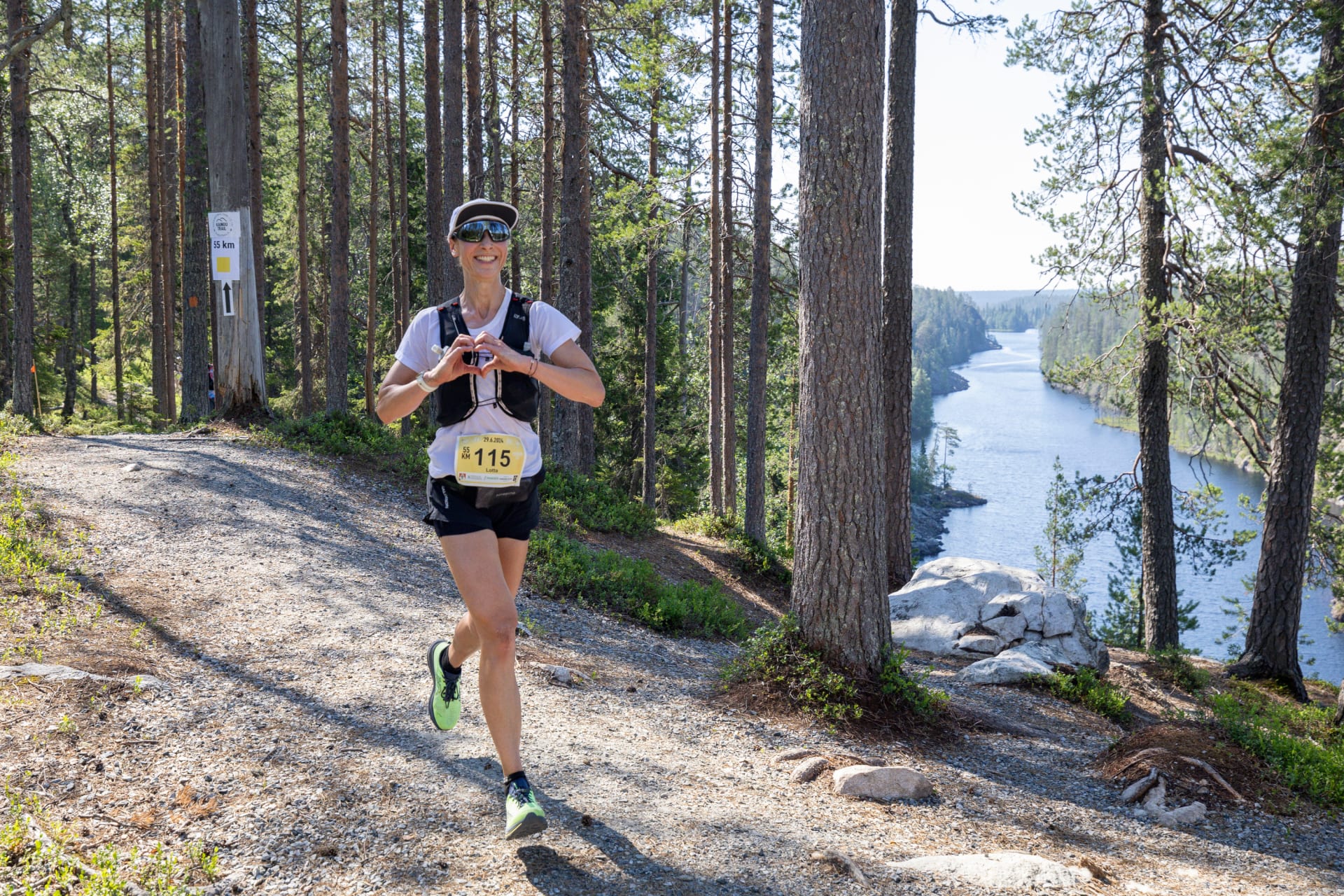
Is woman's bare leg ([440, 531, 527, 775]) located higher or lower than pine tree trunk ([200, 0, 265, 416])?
lower

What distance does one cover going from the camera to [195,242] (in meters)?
14.2

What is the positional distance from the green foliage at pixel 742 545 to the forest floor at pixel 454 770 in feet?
19.7

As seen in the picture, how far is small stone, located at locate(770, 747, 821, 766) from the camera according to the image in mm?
4785

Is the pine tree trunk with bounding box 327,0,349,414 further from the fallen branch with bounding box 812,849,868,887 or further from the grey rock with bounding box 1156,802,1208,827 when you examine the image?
the grey rock with bounding box 1156,802,1208,827

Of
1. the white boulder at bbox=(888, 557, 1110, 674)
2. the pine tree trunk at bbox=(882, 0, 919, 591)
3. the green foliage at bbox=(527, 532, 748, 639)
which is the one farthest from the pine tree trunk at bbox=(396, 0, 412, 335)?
the white boulder at bbox=(888, 557, 1110, 674)

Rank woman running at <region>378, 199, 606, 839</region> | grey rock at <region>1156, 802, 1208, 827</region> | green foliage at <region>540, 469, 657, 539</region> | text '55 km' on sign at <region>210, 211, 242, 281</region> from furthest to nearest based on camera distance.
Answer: green foliage at <region>540, 469, 657, 539</region> → text '55 km' on sign at <region>210, 211, 242, 281</region> → grey rock at <region>1156, 802, 1208, 827</region> → woman running at <region>378, 199, 606, 839</region>

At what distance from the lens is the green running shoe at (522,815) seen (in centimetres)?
319

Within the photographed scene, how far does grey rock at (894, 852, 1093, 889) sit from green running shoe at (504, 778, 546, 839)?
143 cm

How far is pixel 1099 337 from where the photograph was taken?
13162 cm

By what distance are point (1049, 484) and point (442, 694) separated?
75.8 m

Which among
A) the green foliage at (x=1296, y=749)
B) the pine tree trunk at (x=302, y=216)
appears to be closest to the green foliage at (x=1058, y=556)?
the green foliage at (x=1296, y=749)

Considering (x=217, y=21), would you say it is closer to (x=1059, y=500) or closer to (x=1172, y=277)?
(x=1172, y=277)

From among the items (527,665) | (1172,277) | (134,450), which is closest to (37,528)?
(134,450)

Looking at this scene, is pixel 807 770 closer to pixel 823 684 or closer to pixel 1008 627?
pixel 823 684
